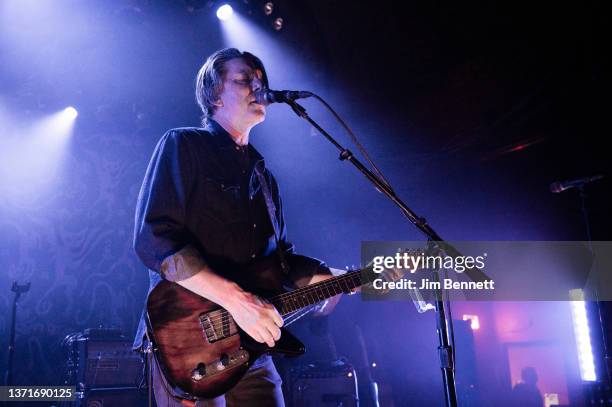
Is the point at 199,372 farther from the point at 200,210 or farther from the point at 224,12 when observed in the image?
the point at 224,12

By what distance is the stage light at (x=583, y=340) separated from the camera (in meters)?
7.19

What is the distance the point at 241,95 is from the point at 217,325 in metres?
1.47

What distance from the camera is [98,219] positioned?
24.8 feet

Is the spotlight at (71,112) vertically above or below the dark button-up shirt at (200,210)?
above

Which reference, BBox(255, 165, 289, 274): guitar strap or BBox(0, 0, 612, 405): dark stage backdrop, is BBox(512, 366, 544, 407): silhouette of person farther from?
BBox(255, 165, 289, 274): guitar strap

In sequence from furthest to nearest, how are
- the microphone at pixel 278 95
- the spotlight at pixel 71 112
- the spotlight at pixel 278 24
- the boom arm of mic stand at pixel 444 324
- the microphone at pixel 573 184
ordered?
the spotlight at pixel 71 112, the spotlight at pixel 278 24, the microphone at pixel 573 184, the microphone at pixel 278 95, the boom arm of mic stand at pixel 444 324

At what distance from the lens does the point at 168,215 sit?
2.13 m

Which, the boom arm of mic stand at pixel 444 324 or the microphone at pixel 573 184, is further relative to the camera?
the microphone at pixel 573 184

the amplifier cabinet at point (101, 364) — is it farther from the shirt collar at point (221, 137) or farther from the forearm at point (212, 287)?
the forearm at point (212, 287)

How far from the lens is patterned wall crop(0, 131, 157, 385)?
6.85m

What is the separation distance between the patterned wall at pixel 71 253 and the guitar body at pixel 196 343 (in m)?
5.70

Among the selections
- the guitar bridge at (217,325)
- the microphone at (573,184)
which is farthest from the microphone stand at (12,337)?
the microphone at (573,184)

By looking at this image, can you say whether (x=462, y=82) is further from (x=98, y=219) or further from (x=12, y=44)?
(x=12, y=44)

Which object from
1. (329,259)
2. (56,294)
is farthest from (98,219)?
(329,259)
